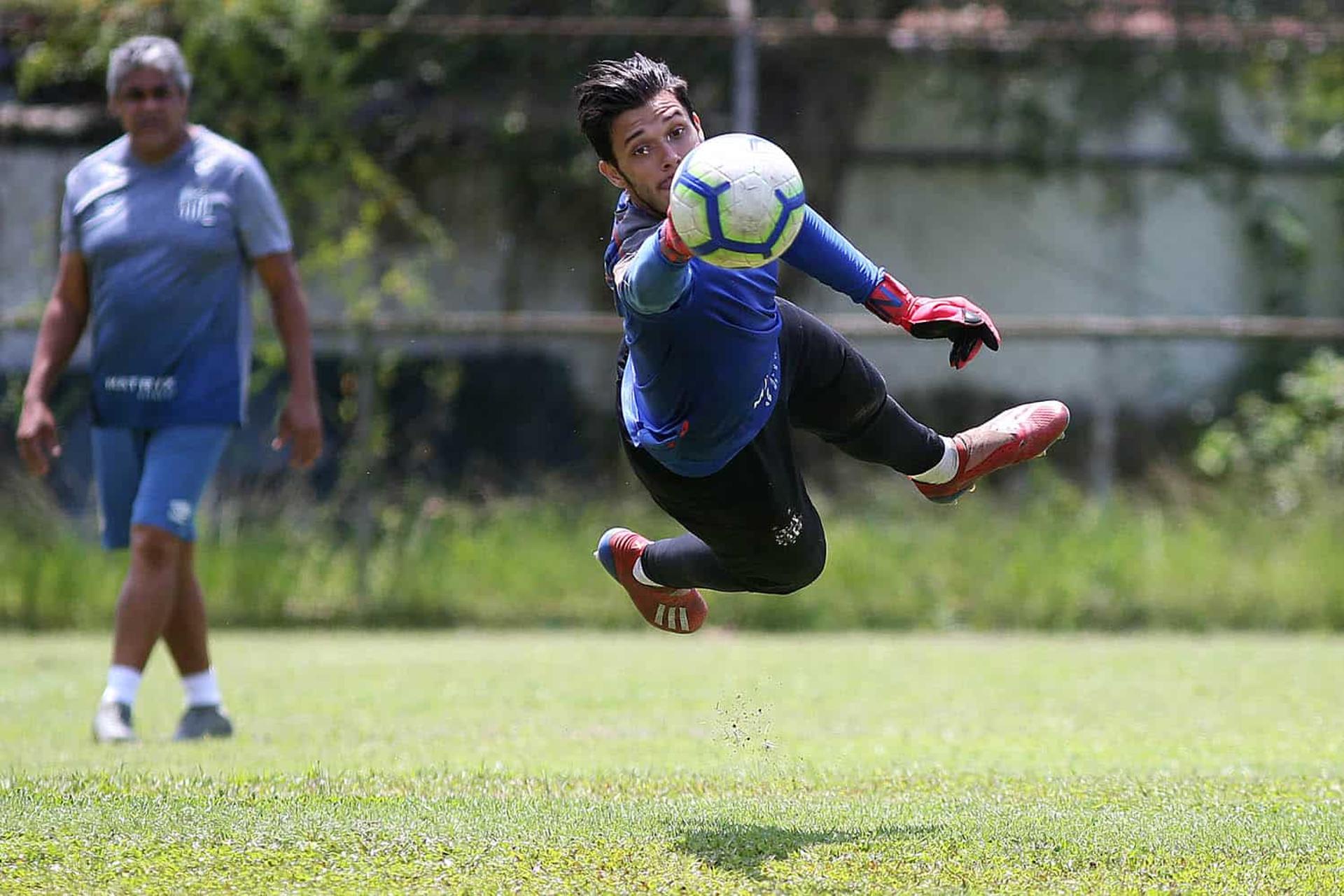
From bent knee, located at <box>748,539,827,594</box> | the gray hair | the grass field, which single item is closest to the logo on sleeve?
the grass field

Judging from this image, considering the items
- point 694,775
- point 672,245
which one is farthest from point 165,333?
point 672,245

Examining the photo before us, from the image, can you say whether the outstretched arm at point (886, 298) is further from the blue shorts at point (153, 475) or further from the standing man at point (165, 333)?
the blue shorts at point (153, 475)

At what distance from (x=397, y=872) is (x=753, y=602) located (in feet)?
24.3

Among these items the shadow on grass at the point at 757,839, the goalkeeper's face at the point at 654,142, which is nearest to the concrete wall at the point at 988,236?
the goalkeeper's face at the point at 654,142

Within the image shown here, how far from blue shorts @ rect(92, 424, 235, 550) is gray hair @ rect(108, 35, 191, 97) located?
1392 millimetres

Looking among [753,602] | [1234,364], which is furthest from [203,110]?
[1234,364]

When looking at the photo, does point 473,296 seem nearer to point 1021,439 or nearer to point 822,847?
point 1021,439

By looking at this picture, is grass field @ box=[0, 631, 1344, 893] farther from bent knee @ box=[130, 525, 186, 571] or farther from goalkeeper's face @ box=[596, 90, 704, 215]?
goalkeeper's face @ box=[596, 90, 704, 215]

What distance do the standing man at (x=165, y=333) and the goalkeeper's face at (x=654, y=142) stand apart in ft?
8.77

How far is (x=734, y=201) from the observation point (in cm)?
375

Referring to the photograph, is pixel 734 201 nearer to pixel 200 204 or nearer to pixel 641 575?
pixel 641 575

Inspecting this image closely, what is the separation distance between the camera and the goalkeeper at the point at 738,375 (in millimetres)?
4434

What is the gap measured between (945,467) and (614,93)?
163 centimetres

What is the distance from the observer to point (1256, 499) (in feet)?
38.2
